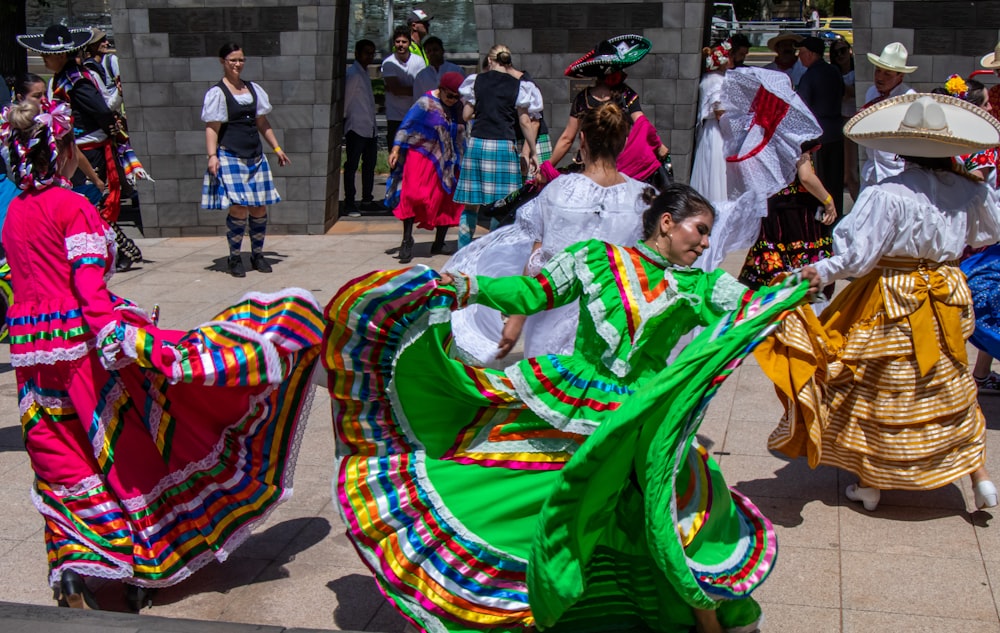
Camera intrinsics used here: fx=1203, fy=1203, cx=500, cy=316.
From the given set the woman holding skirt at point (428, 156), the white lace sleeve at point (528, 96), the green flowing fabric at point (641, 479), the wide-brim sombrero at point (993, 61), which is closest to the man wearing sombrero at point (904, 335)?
the green flowing fabric at point (641, 479)

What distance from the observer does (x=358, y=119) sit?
478 inches

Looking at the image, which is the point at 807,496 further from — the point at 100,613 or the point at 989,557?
the point at 100,613

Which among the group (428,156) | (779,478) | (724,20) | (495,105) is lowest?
(779,478)

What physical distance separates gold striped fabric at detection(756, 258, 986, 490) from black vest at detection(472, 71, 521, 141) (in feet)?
16.2

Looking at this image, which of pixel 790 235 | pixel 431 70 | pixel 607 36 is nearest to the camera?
pixel 790 235

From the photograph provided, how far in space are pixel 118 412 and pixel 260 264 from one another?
567 cm

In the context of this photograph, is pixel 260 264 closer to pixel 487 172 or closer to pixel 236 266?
pixel 236 266

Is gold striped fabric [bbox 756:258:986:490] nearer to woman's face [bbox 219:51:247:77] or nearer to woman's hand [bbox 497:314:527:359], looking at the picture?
woman's hand [bbox 497:314:527:359]

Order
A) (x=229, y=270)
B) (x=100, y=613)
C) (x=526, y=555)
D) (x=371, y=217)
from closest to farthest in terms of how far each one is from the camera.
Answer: (x=526, y=555) → (x=100, y=613) → (x=229, y=270) → (x=371, y=217)

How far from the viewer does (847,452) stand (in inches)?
199

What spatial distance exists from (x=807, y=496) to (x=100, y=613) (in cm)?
297

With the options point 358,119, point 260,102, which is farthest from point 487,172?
point 358,119

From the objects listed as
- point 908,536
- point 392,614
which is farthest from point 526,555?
point 908,536

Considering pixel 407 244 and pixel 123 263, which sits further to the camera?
pixel 407 244
